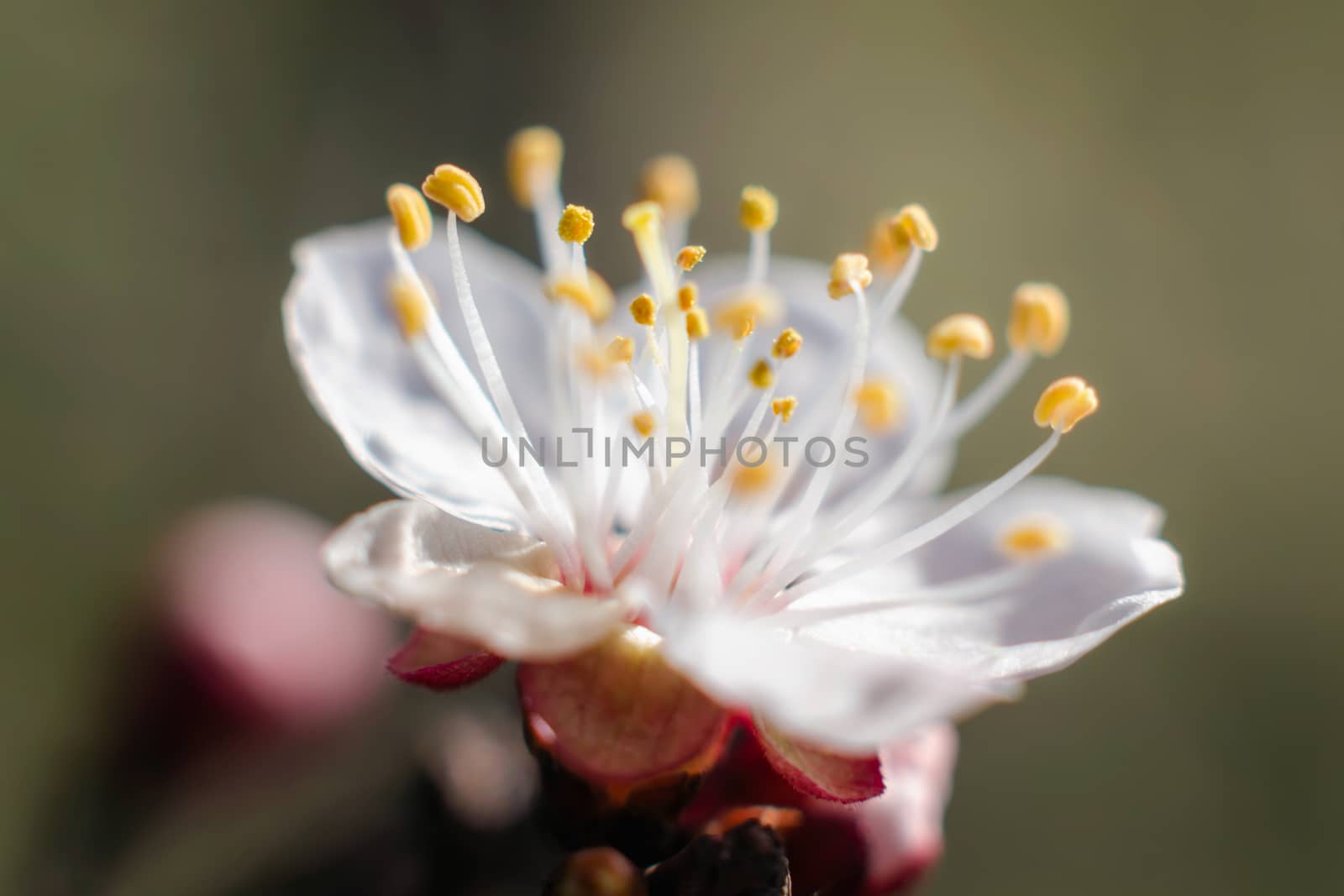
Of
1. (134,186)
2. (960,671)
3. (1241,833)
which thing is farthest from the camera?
(134,186)

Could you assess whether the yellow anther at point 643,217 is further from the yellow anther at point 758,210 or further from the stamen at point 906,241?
the stamen at point 906,241

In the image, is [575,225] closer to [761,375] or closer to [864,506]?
[761,375]

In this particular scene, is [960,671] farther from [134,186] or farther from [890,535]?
[134,186]

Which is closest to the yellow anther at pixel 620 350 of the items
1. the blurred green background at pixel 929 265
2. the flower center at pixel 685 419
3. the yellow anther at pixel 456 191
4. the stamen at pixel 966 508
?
the flower center at pixel 685 419

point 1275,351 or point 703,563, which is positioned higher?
point 703,563

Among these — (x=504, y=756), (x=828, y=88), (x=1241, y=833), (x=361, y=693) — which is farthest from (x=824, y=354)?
(x=828, y=88)

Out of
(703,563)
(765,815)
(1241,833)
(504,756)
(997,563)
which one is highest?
(703,563)
